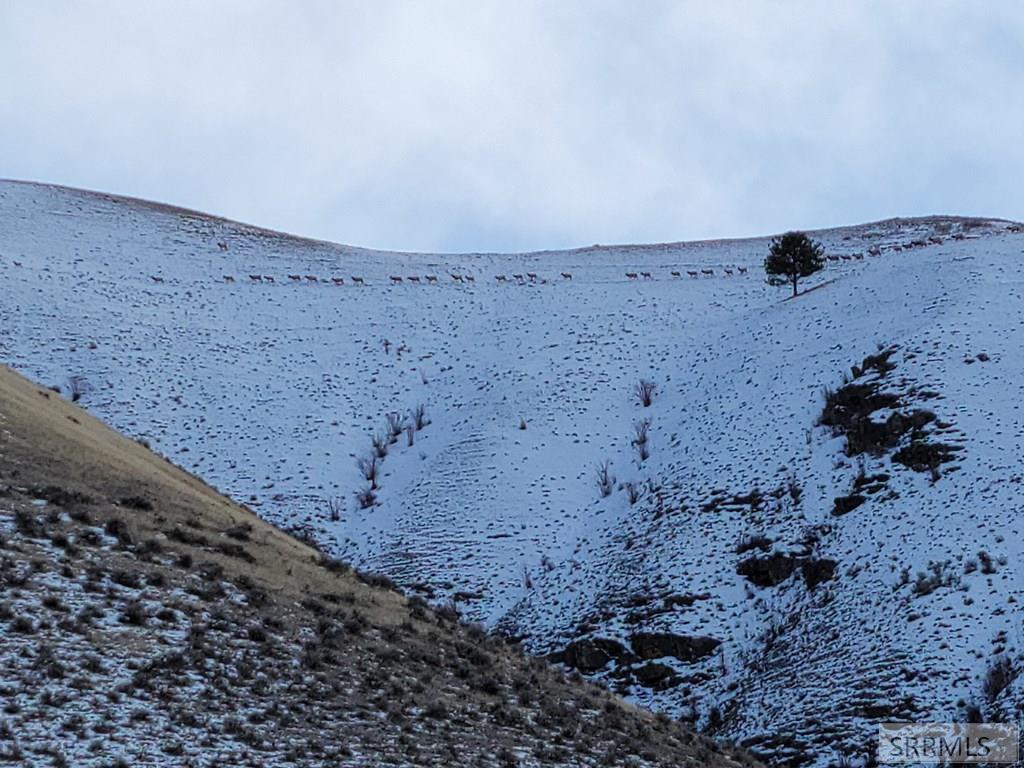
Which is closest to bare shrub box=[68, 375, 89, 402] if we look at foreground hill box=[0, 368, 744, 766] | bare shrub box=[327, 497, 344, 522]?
bare shrub box=[327, 497, 344, 522]

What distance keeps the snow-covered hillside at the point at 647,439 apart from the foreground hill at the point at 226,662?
5.82m

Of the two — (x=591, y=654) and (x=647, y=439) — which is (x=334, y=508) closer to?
(x=647, y=439)

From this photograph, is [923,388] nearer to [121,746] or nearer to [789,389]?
[789,389]

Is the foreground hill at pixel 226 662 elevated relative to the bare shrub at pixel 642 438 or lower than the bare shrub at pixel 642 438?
lower

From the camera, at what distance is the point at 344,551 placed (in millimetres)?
31672

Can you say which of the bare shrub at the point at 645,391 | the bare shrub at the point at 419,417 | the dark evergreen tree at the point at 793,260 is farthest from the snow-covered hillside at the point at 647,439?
the dark evergreen tree at the point at 793,260

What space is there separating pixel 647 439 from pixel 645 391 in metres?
3.80

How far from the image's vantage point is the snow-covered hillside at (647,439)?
22828 mm

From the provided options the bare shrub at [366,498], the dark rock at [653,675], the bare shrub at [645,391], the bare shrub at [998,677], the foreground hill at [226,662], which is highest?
the bare shrub at [645,391]

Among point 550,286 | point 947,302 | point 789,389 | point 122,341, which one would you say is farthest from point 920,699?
point 550,286

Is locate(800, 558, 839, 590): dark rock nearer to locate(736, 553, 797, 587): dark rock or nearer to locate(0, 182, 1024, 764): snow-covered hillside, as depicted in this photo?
locate(0, 182, 1024, 764): snow-covered hillside

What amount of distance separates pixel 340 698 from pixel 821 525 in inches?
581

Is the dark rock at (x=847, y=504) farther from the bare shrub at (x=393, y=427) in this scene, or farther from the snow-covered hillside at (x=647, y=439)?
the bare shrub at (x=393, y=427)

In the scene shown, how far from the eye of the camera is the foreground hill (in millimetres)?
12758
